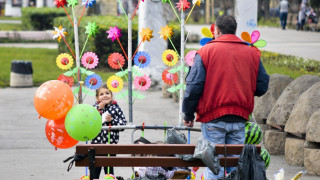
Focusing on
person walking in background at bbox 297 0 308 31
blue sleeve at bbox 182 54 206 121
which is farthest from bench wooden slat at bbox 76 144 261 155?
person walking in background at bbox 297 0 308 31

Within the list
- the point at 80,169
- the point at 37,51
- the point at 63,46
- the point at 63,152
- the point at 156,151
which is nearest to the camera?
the point at 156,151

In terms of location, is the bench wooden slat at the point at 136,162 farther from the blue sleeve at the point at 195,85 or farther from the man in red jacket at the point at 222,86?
the blue sleeve at the point at 195,85

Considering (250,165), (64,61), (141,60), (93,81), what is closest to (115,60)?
(141,60)

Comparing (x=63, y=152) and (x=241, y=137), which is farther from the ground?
(x=241, y=137)

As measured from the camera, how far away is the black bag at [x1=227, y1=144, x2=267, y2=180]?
4973 mm

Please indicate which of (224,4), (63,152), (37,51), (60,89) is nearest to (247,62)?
(60,89)

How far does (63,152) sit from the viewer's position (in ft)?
30.8

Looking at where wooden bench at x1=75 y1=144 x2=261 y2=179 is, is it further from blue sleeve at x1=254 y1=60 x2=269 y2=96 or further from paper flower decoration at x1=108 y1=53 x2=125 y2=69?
paper flower decoration at x1=108 y1=53 x2=125 y2=69

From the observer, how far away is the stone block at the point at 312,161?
25.4 ft

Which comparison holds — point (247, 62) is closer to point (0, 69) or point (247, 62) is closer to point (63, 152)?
point (63, 152)

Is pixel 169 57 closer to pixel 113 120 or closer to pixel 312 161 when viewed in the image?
pixel 113 120

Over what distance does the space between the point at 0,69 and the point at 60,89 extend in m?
13.0

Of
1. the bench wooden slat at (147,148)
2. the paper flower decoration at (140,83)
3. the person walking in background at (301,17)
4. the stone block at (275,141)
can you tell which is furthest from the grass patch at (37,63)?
the person walking in background at (301,17)

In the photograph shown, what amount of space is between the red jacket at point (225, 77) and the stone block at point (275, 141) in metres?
3.66
